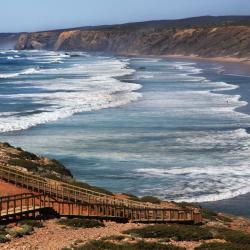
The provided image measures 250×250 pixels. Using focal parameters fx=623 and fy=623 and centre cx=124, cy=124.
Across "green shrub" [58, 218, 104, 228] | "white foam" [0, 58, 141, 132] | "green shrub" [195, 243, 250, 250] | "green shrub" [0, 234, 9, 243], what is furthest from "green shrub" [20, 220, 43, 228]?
"white foam" [0, 58, 141, 132]

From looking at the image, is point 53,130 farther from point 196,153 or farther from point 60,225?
point 60,225

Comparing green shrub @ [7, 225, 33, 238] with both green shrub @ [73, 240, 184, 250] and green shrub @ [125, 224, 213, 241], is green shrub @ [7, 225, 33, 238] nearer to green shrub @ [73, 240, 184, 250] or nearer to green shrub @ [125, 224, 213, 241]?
green shrub @ [73, 240, 184, 250]

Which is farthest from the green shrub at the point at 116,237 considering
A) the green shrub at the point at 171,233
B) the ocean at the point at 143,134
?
the ocean at the point at 143,134

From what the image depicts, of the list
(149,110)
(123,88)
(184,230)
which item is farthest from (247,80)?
(184,230)

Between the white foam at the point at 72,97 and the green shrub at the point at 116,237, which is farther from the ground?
the green shrub at the point at 116,237

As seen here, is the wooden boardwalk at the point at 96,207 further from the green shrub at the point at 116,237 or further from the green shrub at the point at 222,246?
the green shrub at the point at 222,246
